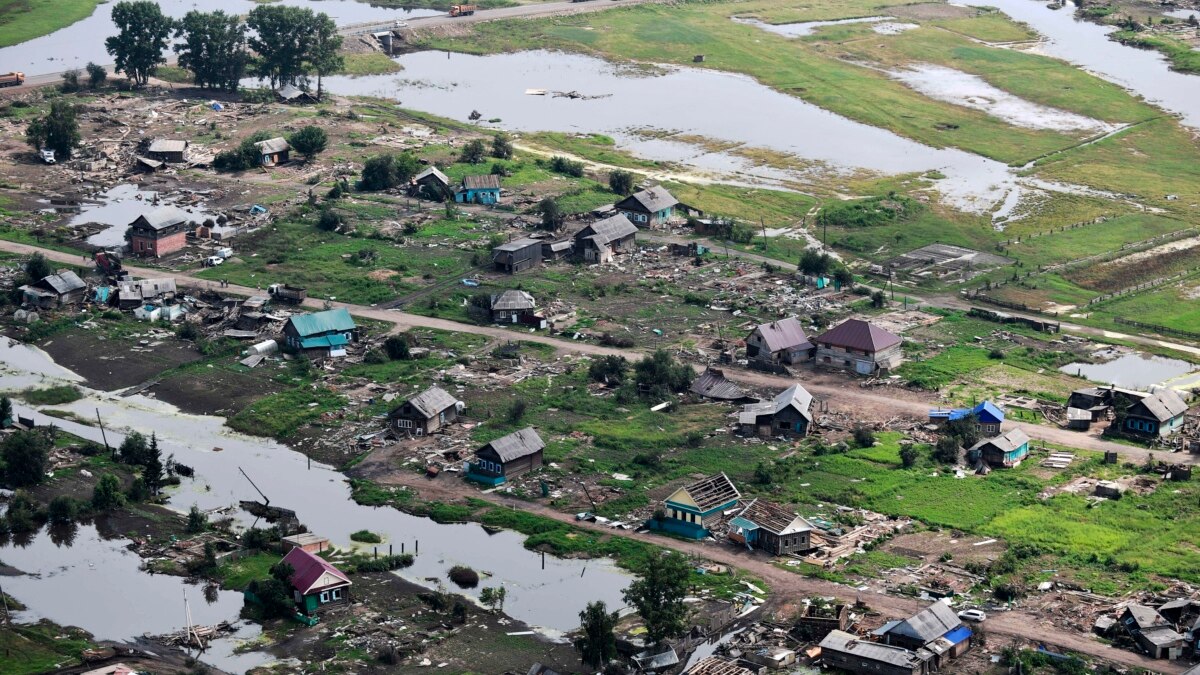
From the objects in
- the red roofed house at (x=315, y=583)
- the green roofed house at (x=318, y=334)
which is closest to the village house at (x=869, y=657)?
the red roofed house at (x=315, y=583)

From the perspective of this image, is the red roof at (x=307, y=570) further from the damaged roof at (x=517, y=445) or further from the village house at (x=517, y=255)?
the village house at (x=517, y=255)

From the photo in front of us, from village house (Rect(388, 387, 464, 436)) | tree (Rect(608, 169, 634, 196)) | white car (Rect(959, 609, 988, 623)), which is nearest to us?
white car (Rect(959, 609, 988, 623))

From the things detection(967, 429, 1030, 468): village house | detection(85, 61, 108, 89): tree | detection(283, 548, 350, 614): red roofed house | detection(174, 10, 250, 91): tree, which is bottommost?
detection(283, 548, 350, 614): red roofed house

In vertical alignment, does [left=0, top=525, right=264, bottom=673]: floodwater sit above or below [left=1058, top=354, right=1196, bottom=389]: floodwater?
below

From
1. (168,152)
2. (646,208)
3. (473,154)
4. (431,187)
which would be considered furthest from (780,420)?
(168,152)

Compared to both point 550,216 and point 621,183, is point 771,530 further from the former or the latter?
point 621,183

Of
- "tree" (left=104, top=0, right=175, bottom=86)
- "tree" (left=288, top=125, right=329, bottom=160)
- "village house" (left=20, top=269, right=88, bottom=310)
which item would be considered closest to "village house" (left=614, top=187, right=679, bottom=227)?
"tree" (left=288, top=125, right=329, bottom=160)

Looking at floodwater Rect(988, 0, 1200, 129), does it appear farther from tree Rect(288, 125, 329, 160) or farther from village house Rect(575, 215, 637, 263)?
tree Rect(288, 125, 329, 160)

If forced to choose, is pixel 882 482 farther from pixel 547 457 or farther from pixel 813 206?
pixel 813 206
